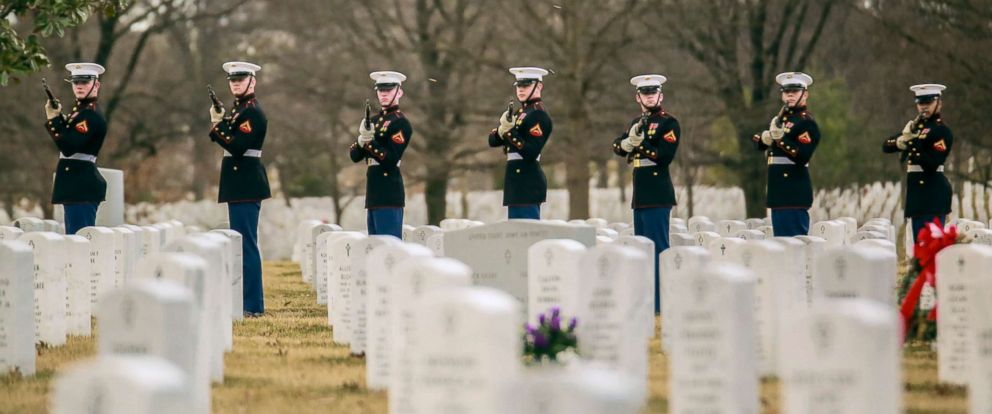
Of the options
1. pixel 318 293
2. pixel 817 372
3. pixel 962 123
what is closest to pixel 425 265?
pixel 817 372

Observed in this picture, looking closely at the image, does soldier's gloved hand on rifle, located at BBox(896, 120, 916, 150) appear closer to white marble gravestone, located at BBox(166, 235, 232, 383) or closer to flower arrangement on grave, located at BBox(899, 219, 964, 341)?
flower arrangement on grave, located at BBox(899, 219, 964, 341)

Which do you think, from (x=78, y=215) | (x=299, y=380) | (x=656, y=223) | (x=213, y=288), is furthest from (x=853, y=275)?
(x=78, y=215)

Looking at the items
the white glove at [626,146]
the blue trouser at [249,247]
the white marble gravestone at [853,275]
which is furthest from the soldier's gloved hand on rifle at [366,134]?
the white marble gravestone at [853,275]

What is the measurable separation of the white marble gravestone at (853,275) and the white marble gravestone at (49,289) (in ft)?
17.4

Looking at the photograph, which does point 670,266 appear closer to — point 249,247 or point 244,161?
point 249,247

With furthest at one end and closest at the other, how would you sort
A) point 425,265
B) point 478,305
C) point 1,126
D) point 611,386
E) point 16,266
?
point 1,126 < point 16,266 < point 425,265 < point 478,305 < point 611,386

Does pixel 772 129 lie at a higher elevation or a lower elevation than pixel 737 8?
lower

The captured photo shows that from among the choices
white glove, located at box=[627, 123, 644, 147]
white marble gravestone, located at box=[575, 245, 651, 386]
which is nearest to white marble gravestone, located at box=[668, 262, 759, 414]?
white marble gravestone, located at box=[575, 245, 651, 386]

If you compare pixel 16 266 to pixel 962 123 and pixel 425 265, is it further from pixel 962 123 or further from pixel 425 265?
pixel 962 123

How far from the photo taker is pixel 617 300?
26.0ft

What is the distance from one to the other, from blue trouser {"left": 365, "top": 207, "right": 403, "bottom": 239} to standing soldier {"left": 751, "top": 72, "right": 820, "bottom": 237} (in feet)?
10.4

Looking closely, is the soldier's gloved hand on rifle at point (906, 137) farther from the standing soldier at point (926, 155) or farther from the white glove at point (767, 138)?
the white glove at point (767, 138)

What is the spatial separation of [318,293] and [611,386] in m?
9.80

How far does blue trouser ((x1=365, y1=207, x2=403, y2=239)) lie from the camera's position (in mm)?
13391
